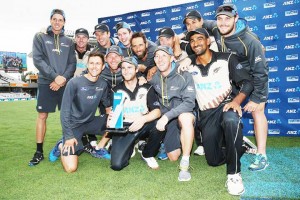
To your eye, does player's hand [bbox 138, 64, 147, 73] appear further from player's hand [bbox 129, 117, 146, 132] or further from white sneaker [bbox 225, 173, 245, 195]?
white sneaker [bbox 225, 173, 245, 195]

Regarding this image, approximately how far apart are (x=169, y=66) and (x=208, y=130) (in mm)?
1038

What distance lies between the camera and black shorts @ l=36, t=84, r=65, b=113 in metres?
4.30

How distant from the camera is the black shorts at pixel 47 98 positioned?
14.1ft

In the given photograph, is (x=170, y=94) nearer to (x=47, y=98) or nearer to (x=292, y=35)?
(x=47, y=98)

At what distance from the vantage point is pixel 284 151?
4422 millimetres

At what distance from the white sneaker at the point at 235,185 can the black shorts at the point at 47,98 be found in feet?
9.76

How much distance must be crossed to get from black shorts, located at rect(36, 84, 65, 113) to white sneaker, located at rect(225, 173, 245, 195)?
2974 mm

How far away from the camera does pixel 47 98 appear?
14.4 ft

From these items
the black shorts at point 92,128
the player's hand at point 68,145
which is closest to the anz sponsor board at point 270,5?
the black shorts at point 92,128

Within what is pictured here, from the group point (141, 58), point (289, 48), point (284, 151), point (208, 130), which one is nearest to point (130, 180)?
point (208, 130)

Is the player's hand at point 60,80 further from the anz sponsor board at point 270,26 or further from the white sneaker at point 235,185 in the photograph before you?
the anz sponsor board at point 270,26

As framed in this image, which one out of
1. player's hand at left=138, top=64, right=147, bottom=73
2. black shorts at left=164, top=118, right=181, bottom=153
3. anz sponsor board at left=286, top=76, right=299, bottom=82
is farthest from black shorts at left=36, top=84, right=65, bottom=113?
anz sponsor board at left=286, top=76, right=299, bottom=82

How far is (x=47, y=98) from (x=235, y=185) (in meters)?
3.17

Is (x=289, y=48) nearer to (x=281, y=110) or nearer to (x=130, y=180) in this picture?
(x=281, y=110)
